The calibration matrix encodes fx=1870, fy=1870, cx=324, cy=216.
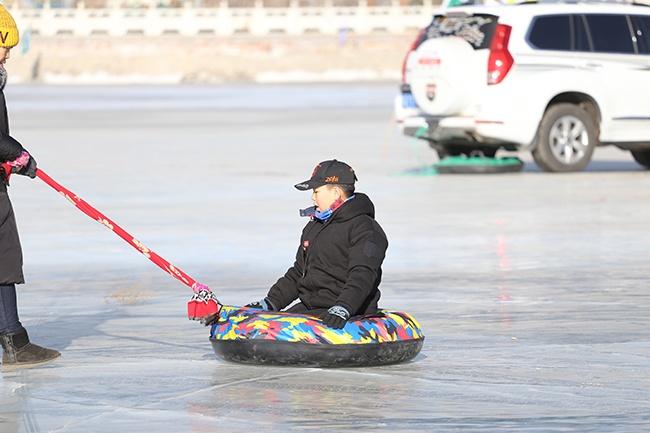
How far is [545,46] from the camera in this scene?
2119 centimetres

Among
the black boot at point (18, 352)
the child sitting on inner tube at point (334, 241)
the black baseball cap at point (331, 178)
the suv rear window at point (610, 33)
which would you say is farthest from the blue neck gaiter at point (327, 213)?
the suv rear window at point (610, 33)

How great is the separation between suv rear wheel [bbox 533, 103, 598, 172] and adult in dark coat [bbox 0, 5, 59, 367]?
42.6 ft

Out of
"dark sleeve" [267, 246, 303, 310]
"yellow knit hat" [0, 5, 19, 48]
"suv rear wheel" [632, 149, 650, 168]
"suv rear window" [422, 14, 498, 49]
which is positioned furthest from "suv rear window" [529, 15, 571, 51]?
"yellow knit hat" [0, 5, 19, 48]

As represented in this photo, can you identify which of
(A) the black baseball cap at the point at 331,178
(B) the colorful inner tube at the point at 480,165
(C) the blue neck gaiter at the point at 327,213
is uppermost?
(A) the black baseball cap at the point at 331,178

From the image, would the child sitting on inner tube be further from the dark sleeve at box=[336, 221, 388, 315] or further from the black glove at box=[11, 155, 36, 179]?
the black glove at box=[11, 155, 36, 179]

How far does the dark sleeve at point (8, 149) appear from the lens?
8.68 meters

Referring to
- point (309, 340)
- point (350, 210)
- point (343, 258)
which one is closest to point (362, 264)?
point (343, 258)

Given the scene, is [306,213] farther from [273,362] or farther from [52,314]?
[52,314]

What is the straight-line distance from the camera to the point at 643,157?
2330cm

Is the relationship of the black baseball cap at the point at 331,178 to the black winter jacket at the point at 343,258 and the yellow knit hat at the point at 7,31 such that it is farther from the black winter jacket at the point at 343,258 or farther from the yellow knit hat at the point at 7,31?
the yellow knit hat at the point at 7,31

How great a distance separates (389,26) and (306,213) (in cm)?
8948

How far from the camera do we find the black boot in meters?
8.77

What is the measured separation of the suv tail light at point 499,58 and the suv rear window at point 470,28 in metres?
0.09

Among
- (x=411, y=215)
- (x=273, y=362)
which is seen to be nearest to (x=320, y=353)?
(x=273, y=362)
